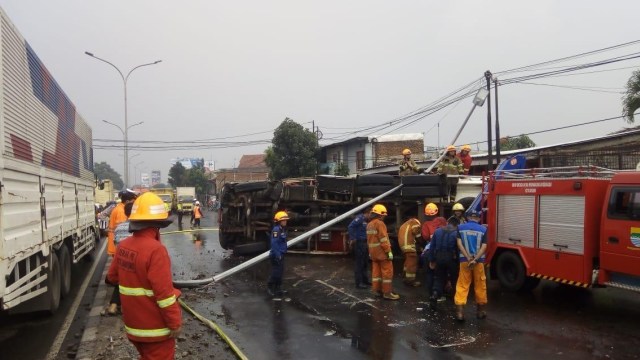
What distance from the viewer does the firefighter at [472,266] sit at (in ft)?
22.1

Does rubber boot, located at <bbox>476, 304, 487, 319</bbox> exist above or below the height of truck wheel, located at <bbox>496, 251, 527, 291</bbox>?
below

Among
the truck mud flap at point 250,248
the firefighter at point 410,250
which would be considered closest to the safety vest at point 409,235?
the firefighter at point 410,250

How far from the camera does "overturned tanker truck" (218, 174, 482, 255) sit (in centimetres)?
1253

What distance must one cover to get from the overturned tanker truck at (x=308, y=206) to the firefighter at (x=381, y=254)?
423 cm

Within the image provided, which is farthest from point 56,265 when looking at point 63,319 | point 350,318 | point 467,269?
point 467,269

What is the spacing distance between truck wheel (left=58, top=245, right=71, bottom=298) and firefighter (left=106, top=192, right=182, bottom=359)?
5.10 meters

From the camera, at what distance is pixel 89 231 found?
11820mm

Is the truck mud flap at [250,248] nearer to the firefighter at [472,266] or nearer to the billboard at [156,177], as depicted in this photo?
the firefighter at [472,266]

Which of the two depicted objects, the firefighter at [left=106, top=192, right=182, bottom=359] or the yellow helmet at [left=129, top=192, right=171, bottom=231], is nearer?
→ the firefighter at [left=106, top=192, right=182, bottom=359]

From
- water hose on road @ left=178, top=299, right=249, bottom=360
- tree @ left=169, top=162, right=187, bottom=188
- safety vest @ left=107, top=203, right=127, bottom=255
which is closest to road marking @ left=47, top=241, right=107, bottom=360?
safety vest @ left=107, top=203, right=127, bottom=255

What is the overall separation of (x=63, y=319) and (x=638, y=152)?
1676cm

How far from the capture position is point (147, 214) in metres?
3.55

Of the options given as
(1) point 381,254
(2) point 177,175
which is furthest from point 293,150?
(2) point 177,175

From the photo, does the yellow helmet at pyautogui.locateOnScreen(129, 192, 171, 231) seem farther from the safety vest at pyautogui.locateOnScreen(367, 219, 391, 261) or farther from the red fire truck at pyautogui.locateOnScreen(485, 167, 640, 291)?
the red fire truck at pyautogui.locateOnScreen(485, 167, 640, 291)
